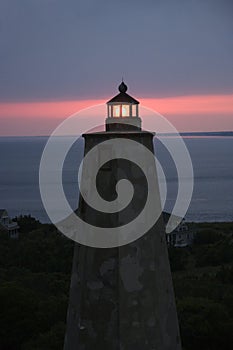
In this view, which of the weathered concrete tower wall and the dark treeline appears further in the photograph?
the dark treeline

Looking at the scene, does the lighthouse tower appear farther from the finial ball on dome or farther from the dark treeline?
the dark treeline

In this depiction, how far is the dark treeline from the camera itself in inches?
293

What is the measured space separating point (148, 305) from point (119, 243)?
0.45 m

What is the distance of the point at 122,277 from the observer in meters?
3.28

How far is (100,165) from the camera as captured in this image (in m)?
3.39

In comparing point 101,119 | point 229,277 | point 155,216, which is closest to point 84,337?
point 155,216

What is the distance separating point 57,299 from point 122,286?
20.3 feet

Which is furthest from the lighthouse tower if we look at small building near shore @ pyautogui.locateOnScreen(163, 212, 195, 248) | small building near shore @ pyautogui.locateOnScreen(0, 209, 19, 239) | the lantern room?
small building near shore @ pyautogui.locateOnScreen(0, 209, 19, 239)

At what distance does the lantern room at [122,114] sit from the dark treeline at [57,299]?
4316 millimetres

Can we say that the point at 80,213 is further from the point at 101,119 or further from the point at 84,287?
the point at 101,119

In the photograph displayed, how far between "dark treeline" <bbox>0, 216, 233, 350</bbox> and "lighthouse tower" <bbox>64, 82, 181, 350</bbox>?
12.3 feet

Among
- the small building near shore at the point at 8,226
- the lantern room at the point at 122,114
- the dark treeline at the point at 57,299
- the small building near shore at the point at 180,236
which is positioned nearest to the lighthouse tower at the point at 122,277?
the lantern room at the point at 122,114

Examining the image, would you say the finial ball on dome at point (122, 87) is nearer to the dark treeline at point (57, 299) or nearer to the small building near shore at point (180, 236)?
the dark treeline at point (57, 299)

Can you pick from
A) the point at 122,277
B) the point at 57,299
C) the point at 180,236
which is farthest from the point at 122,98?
the point at 180,236
